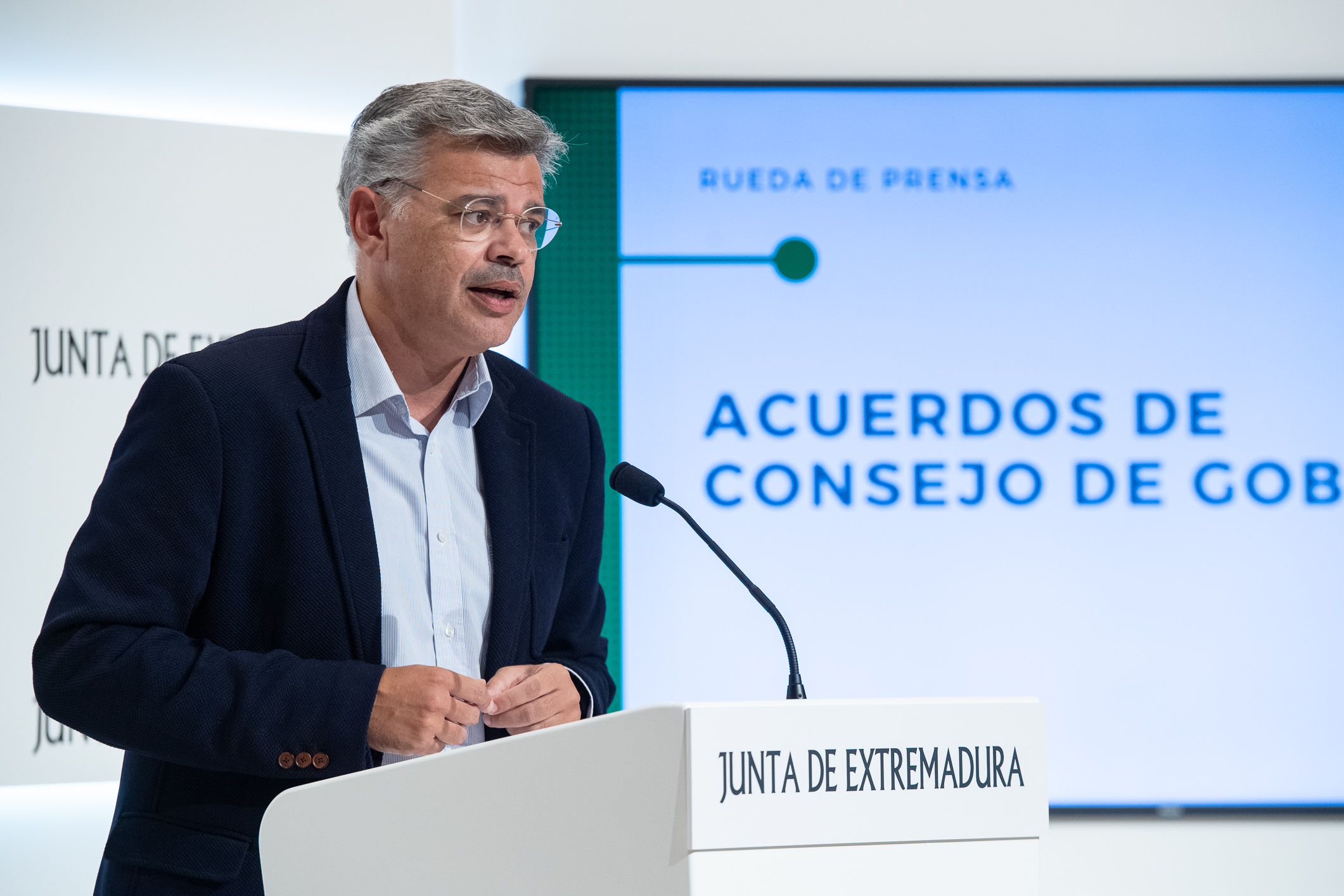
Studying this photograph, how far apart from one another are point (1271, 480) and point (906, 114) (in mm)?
1438

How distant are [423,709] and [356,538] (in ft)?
0.93

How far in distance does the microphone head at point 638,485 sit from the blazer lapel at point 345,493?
0.98 feet

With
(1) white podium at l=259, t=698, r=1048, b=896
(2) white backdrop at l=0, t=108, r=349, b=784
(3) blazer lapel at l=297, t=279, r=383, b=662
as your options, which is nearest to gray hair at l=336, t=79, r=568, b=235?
(3) blazer lapel at l=297, t=279, r=383, b=662

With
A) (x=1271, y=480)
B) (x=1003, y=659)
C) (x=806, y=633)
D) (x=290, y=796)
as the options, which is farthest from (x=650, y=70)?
(x=290, y=796)

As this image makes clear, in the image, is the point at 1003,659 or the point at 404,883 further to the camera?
the point at 1003,659

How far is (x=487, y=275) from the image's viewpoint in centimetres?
146

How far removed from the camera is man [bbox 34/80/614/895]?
3.75 ft

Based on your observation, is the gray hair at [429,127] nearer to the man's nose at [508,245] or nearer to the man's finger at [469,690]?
the man's nose at [508,245]

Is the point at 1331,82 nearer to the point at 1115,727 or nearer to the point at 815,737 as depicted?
the point at 1115,727

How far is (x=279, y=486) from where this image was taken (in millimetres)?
1307

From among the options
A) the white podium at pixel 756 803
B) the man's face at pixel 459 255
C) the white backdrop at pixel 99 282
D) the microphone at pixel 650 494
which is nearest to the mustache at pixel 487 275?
the man's face at pixel 459 255

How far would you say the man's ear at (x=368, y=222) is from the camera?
1515mm

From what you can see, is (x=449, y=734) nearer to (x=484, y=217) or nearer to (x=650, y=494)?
(x=650, y=494)

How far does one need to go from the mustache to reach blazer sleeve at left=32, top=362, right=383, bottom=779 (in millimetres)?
354
